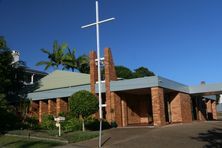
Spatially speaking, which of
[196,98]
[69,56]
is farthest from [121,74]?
[196,98]

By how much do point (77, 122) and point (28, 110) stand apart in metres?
9.14

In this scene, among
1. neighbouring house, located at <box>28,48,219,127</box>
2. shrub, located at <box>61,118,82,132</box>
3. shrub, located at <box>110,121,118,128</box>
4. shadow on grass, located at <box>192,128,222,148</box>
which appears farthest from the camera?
shrub, located at <box>110,121,118,128</box>

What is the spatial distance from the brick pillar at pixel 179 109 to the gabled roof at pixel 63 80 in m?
7.78

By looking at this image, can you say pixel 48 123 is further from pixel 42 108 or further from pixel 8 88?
pixel 8 88

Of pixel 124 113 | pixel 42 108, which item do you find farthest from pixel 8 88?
pixel 124 113

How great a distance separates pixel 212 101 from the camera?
41812mm

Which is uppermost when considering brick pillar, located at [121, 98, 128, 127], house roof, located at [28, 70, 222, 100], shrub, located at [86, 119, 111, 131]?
house roof, located at [28, 70, 222, 100]

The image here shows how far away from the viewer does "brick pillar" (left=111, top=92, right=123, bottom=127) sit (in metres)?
26.1

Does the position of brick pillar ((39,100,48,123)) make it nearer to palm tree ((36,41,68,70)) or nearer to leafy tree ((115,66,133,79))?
palm tree ((36,41,68,70))

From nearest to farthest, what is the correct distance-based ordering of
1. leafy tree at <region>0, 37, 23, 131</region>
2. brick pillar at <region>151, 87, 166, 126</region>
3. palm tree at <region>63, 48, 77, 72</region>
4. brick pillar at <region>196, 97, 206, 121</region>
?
brick pillar at <region>151, 87, 166, 126</region> < leafy tree at <region>0, 37, 23, 131</region> < brick pillar at <region>196, 97, 206, 121</region> < palm tree at <region>63, 48, 77, 72</region>

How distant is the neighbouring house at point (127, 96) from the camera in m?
25.1

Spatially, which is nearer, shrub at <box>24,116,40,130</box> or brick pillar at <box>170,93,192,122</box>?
shrub at <box>24,116,40,130</box>

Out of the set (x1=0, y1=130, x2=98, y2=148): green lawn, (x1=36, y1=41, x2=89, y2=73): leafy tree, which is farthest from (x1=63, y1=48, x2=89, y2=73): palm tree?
(x1=0, y1=130, x2=98, y2=148): green lawn

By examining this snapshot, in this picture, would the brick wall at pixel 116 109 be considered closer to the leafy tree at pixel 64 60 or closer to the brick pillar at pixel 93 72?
the brick pillar at pixel 93 72
